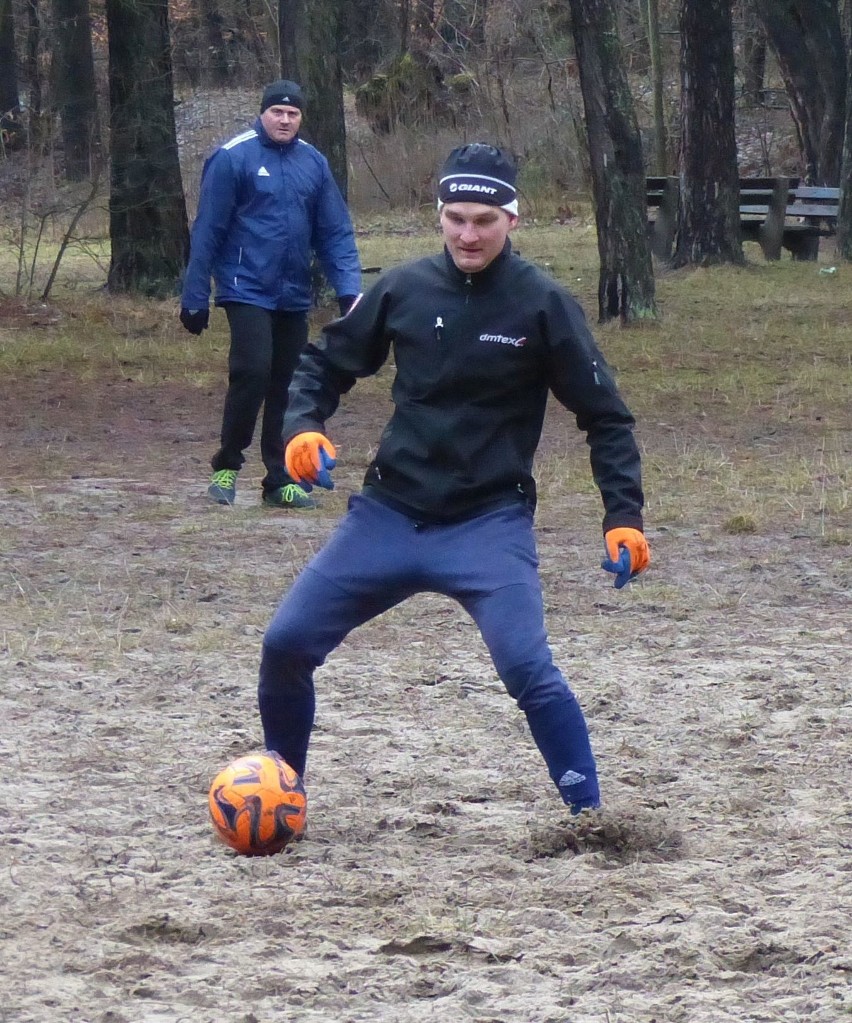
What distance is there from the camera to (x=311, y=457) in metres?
4.29

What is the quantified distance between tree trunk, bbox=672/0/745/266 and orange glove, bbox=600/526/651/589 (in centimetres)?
1683

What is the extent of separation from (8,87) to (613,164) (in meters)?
22.0

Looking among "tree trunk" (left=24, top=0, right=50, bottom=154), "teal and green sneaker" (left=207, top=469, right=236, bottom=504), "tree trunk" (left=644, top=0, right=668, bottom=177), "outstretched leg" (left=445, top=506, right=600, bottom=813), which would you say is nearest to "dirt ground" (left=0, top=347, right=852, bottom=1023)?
"outstretched leg" (left=445, top=506, right=600, bottom=813)

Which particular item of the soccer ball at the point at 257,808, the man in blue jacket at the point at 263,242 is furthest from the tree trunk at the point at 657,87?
the soccer ball at the point at 257,808

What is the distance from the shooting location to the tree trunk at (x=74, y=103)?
1758 cm

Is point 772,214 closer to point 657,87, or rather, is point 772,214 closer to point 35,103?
point 657,87

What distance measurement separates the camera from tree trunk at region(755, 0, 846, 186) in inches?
928

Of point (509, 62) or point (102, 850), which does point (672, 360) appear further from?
point (509, 62)

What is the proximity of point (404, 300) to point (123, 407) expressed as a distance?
335 inches

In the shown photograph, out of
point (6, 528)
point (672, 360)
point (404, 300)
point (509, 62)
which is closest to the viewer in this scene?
point (404, 300)

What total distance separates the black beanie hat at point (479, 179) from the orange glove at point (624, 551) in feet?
2.85

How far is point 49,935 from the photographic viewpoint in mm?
3773

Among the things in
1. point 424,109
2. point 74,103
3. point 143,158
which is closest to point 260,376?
point 74,103

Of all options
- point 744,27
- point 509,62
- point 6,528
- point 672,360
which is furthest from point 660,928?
point 744,27
